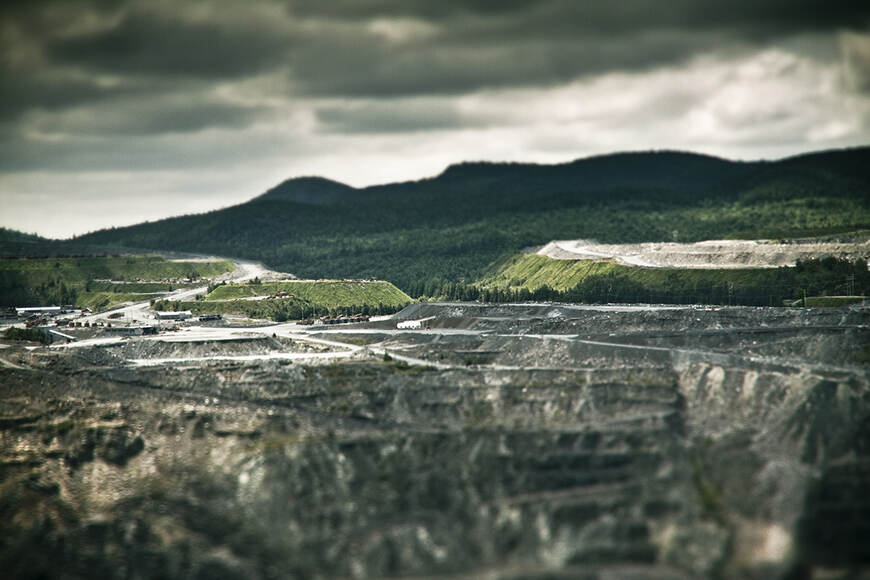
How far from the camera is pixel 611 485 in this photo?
99.4 m

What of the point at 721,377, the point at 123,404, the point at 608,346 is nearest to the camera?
the point at 721,377

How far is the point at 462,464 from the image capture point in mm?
106375

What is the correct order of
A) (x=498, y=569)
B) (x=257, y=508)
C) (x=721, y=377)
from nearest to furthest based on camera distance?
1. (x=498, y=569)
2. (x=257, y=508)
3. (x=721, y=377)

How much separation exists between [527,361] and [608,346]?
39.2 ft

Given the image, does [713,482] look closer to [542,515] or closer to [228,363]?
[542,515]

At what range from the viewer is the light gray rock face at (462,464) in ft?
292

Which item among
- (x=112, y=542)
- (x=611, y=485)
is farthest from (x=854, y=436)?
(x=112, y=542)

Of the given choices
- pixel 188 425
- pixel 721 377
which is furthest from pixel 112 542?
pixel 721 377

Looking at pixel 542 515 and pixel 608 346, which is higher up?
pixel 608 346

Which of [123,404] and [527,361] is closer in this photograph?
[123,404]

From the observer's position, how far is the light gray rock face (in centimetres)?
8906

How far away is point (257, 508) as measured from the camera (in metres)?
99.6

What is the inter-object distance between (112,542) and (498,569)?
34.7m

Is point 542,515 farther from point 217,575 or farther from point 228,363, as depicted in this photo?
point 228,363
